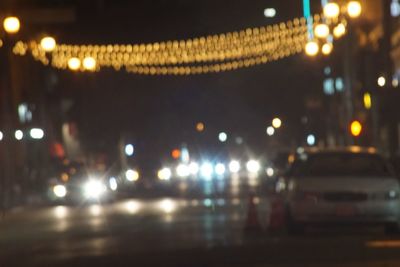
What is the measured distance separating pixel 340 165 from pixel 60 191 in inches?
836

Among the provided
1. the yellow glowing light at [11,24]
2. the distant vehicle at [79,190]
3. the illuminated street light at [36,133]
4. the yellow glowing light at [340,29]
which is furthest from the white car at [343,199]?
the illuminated street light at [36,133]

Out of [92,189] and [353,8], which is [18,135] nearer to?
[92,189]

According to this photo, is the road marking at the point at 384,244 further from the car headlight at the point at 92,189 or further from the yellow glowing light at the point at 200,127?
the yellow glowing light at the point at 200,127

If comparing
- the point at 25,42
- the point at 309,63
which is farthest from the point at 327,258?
the point at 309,63

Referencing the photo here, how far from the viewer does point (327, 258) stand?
48.0 ft

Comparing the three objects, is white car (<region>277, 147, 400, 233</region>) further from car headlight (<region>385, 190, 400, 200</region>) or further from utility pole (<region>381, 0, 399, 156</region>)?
utility pole (<region>381, 0, 399, 156</region>)

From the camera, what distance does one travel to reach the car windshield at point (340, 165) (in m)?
18.7

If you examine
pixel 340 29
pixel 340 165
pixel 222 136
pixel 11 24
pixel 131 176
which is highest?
pixel 222 136

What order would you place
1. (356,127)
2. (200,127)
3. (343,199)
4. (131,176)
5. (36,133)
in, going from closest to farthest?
(343,199) < (356,127) < (36,133) < (131,176) < (200,127)

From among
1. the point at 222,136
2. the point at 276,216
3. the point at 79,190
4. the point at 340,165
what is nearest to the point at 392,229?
the point at 340,165

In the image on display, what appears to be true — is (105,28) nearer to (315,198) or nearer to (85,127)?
(85,127)

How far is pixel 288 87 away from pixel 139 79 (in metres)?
11.1

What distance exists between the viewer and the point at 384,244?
16484 millimetres

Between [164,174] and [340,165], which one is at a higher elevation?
[164,174]
